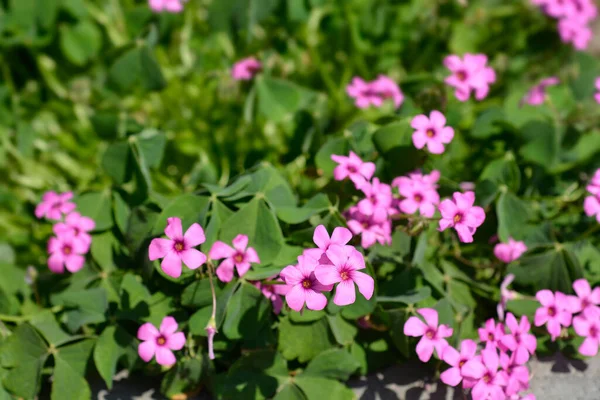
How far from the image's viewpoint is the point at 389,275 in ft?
5.83

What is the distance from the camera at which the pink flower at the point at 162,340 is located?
154 cm

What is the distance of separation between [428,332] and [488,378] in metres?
0.17

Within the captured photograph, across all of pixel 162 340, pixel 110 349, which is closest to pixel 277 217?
pixel 162 340

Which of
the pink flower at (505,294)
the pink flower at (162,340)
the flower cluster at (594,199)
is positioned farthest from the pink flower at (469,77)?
the pink flower at (162,340)

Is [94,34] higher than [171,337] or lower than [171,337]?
higher

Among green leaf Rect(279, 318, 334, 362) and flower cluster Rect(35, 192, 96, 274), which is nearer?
green leaf Rect(279, 318, 334, 362)

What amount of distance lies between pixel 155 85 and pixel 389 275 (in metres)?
1.11

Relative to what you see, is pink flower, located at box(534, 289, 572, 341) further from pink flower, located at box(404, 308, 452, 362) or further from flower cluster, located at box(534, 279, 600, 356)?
pink flower, located at box(404, 308, 452, 362)

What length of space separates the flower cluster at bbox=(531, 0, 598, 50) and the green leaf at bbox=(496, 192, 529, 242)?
1100 millimetres

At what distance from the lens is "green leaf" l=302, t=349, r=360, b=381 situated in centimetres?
165

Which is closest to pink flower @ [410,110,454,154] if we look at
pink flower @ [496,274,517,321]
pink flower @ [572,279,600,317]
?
pink flower @ [496,274,517,321]

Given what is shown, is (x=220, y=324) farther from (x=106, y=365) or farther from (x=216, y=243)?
(x=106, y=365)

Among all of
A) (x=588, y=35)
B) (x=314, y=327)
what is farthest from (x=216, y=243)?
(x=588, y=35)

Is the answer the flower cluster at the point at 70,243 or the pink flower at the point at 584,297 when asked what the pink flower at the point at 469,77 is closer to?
the pink flower at the point at 584,297
